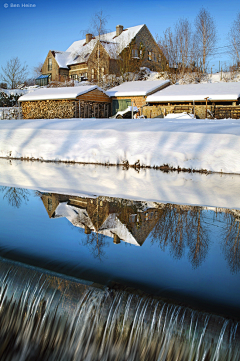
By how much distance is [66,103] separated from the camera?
79.2ft

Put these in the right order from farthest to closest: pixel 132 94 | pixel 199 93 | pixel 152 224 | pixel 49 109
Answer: pixel 132 94 < pixel 49 109 < pixel 199 93 < pixel 152 224

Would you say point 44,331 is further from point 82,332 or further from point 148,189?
point 148,189

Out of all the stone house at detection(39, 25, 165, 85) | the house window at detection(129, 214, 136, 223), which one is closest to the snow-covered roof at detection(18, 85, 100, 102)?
the stone house at detection(39, 25, 165, 85)

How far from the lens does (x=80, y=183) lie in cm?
768

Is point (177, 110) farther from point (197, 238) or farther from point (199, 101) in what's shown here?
point (197, 238)

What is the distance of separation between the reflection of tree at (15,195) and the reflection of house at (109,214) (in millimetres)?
399

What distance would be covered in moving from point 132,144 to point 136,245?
811cm

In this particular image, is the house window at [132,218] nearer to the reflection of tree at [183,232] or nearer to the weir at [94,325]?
the reflection of tree at [183,232]

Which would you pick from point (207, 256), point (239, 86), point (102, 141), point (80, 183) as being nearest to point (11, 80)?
point (239, 86)

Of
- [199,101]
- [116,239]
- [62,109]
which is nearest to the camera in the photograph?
[116,239]

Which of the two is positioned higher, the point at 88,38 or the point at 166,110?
the point at 88,38

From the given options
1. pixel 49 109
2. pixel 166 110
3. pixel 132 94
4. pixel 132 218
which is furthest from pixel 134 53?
pixel 132 218

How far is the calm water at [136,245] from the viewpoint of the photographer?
290 centimetres

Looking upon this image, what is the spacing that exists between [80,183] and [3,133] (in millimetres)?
8947
